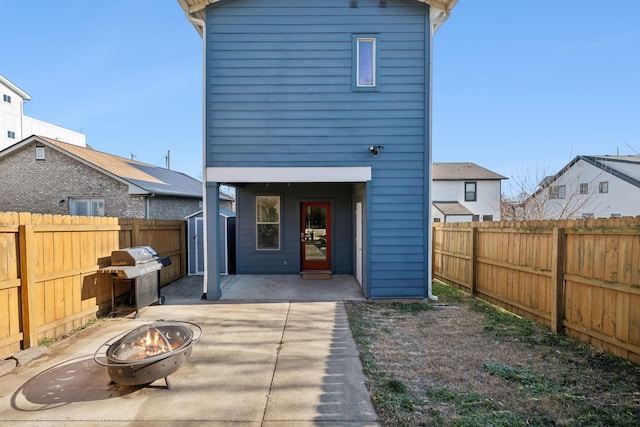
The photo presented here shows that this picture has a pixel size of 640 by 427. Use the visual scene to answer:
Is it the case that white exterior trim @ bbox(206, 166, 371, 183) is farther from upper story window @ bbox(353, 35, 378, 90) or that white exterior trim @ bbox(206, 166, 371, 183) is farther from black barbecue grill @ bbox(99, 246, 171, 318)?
black barbecue grill @ bbox(99, 246, 171, 318)

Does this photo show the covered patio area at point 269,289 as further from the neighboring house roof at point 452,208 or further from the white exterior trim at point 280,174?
the neighboring house roof at point 452,208

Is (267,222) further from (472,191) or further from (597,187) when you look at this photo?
(597,187)

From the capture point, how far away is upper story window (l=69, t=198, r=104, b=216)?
12.1 meters

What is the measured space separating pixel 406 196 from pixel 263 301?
3613 millimetres

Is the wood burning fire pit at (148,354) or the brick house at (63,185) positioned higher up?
the brick house at (63,185)

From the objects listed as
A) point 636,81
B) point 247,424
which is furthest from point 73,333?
point 636,81

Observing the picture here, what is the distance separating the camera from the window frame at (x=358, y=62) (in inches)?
263

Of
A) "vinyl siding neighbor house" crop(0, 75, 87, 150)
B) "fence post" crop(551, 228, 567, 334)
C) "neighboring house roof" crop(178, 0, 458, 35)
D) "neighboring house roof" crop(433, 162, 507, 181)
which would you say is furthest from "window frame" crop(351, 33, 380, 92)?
"vinyl siding neighbor house" crop(0, 75, 87, 150)

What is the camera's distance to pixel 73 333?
4.89 meters

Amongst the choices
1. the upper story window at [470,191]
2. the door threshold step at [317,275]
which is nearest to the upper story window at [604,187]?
the upper story window at [470,191]

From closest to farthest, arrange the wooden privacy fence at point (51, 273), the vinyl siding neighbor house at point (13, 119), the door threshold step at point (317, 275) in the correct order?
the wooden privacy fence at point (51, 273) < the door threshold step at point (317, 275) < the vinyl siding neighbor house at point (13, 119)

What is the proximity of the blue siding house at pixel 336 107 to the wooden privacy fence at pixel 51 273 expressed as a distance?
192 centimetres

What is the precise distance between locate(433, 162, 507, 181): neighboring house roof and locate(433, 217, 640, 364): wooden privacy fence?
21528 mm

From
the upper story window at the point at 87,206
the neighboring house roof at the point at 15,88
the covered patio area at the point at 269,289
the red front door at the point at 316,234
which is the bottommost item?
the covered patio area at the point at 269,289
